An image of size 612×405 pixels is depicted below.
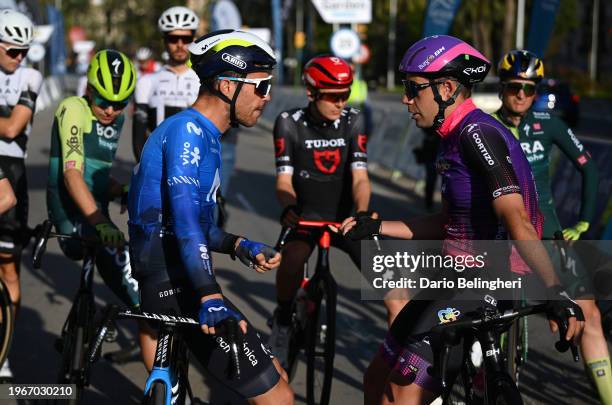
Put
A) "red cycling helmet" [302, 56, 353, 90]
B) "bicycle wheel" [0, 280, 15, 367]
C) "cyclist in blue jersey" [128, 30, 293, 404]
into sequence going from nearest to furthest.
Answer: "cyclist in blue jersey" [128, 30, 293, 404]
"bicycle wheel" [0, 280, 15, 367]
"red cycling helmet" [302, 56, 353, 90]

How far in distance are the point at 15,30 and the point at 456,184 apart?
Result: 3754 mm

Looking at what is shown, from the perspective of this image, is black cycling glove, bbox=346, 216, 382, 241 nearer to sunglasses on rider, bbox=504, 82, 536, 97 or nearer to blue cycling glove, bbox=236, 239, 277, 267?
blue cycling glove, bbox=236, 239, 277, 267

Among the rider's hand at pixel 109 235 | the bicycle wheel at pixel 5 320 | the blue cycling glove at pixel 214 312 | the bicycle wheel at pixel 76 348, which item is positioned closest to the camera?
the blue cycling glove at pixel 214 312

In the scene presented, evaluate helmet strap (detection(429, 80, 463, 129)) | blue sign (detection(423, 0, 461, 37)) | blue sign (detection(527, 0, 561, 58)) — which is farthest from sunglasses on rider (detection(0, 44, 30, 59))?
blue sign (detection(423, 0, 461, 37))

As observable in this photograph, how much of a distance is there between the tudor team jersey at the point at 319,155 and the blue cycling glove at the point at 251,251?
8.29ft

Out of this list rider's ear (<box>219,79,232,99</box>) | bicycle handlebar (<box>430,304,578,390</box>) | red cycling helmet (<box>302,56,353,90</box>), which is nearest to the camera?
bicycle handlebar (<box>430,304,578,390</box>)

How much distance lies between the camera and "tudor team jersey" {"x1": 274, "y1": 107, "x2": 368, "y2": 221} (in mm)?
6773

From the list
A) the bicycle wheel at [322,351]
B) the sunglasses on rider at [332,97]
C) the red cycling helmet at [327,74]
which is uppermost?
the red cycling helmet at [327,74]

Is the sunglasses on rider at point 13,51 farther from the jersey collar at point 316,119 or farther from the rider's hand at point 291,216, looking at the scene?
the rider's hand at point 291,216

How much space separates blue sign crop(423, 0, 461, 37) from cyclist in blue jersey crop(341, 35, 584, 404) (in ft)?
50.7

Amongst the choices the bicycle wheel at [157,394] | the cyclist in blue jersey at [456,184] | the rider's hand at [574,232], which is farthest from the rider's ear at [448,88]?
the rider's hand at [574,232]

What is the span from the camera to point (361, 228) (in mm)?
4770

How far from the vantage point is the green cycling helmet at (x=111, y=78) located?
19.7ft

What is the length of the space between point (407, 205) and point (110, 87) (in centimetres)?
999
